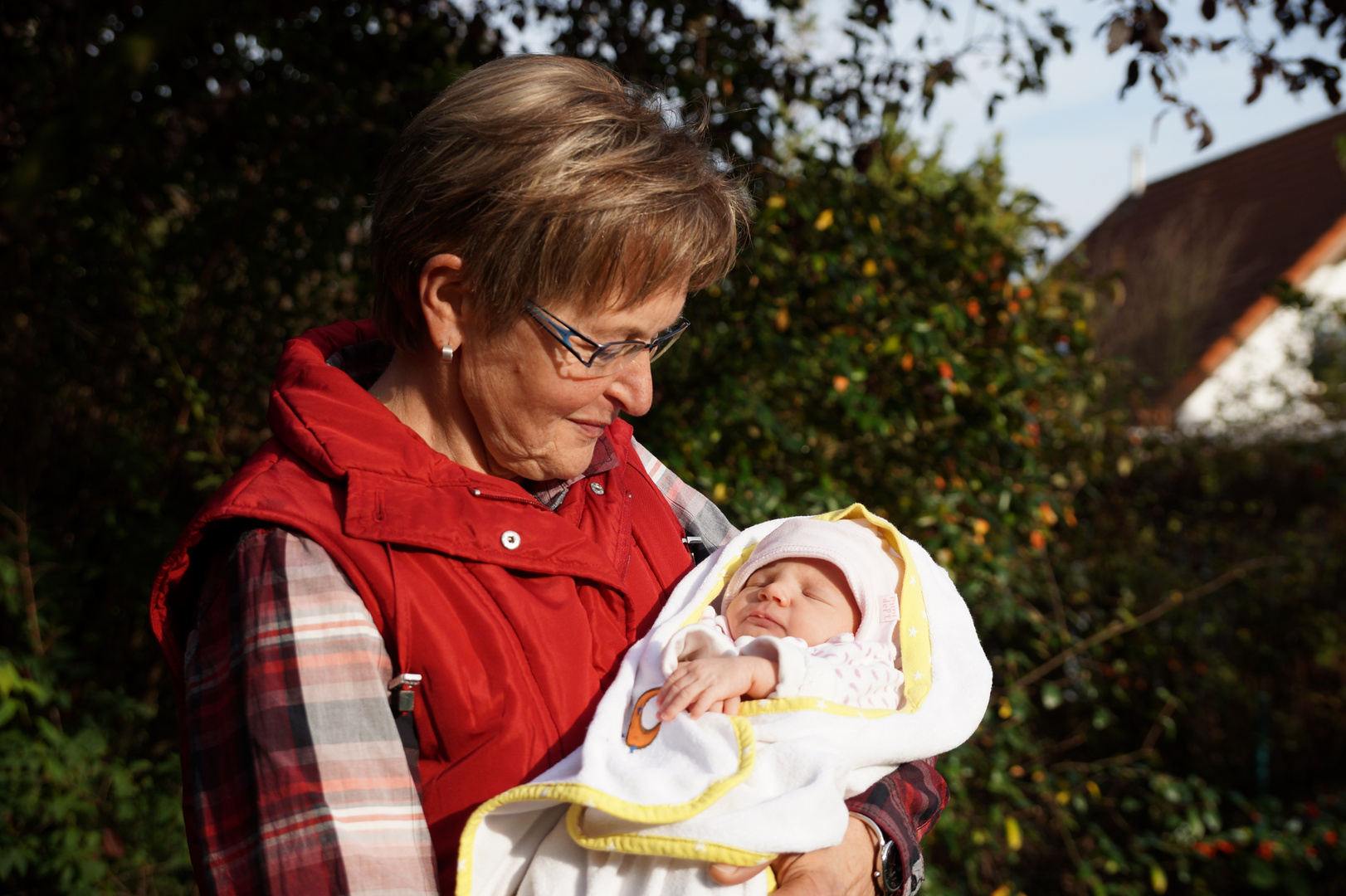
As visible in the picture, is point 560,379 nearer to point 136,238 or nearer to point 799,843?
point 799,843

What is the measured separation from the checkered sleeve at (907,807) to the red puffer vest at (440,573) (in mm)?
509

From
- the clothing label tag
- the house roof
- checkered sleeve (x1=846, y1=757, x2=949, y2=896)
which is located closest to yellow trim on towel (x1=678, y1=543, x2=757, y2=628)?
the clothing label tag

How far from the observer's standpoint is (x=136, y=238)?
3941 millimetres

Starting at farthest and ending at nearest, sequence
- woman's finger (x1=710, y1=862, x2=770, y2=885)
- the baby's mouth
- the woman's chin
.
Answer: the baby's mouth < the woman's chin < woman's finger (x1=710, y1=862, x2=770, y2=885)

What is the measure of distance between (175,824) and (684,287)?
11.8ft

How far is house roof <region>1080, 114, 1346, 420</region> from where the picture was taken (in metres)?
13.2

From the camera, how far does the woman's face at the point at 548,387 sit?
1490 mm

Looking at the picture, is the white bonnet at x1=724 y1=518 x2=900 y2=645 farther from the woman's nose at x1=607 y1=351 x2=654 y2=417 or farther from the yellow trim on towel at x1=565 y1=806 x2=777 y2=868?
the yellow trim on towel at x1=565 y1=806 x2=777 y2=868

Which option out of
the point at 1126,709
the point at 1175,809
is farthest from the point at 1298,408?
the point at 1175,809

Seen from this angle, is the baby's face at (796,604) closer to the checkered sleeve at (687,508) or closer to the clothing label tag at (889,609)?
the clothing label tag at (889,609)

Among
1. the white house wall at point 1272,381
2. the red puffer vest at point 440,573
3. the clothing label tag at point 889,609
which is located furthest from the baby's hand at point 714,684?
the white house wall at point 1272,381

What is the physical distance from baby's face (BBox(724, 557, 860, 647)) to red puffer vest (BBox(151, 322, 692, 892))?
38 cm

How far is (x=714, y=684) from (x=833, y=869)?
335 mm

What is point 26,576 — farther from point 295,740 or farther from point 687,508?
point 295,740
